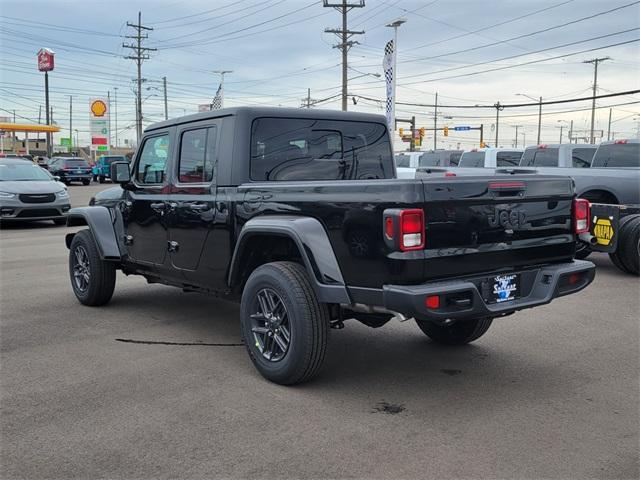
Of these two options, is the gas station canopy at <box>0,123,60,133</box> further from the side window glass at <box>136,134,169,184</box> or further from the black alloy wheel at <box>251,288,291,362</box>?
the black alloy wheel at <box>251,288,291,362</box>

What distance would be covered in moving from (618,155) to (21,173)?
534 inches

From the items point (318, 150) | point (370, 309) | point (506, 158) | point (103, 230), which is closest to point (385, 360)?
point (370, 309)

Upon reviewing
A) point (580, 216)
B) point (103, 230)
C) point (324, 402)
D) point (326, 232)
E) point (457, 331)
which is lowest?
point (324, 402)

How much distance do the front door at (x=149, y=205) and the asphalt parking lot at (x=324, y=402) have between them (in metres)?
0.75

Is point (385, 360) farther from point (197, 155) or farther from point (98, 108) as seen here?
point (98, 108)

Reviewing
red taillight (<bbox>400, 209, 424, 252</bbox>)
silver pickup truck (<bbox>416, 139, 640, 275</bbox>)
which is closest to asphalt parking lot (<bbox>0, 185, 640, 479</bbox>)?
red taillight (<bbox>400, 209, 424, 252</bbox>)

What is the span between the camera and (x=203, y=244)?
17.3ft

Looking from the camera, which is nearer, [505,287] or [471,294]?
[471,294]

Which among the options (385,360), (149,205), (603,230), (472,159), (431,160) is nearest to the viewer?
(385,360)

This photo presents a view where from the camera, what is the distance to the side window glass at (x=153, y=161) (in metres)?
5.95

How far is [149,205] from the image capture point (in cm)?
603

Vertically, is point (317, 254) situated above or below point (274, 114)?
below

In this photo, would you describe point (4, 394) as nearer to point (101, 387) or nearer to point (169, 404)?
point (101, 387)

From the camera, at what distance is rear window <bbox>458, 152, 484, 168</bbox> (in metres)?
17.4
